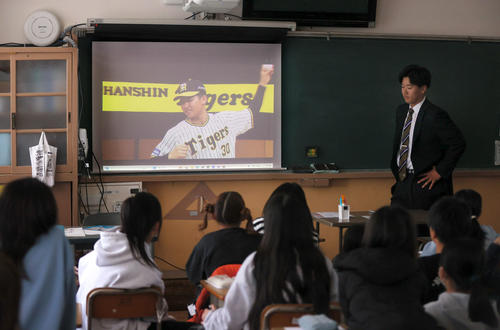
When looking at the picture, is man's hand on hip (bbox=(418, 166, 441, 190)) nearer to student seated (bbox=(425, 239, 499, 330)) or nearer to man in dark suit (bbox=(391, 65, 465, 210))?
man in dark suit (bbox=(391, 65, 465, 210))

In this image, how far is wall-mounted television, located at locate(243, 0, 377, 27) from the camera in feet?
16.3

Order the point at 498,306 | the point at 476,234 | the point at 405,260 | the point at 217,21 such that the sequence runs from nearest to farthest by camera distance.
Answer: the point at 405,260 → the point at 498,306 → the point at 476,234 → the point at 217,21

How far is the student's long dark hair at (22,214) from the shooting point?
1770 mm

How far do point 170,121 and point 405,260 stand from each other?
342 centimetres

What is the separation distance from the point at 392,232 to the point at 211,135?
3.23 m

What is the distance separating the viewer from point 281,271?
193 cm

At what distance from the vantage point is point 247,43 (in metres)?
5.05

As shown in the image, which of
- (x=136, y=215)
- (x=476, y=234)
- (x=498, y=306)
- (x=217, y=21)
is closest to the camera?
(x=498, y=306)

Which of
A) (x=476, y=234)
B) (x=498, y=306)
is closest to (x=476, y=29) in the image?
(x=476, y=234)

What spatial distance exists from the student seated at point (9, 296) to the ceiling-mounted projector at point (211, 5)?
377 cm

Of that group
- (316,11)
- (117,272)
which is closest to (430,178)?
(316,11)

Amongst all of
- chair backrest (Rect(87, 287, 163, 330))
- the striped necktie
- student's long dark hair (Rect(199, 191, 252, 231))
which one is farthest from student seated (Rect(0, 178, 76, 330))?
the striped necktie

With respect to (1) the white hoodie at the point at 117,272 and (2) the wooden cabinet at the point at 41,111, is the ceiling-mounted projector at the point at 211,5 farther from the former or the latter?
(1) the white hoodie at the point at 117,272

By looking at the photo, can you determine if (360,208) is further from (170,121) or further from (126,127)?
(126,127)
